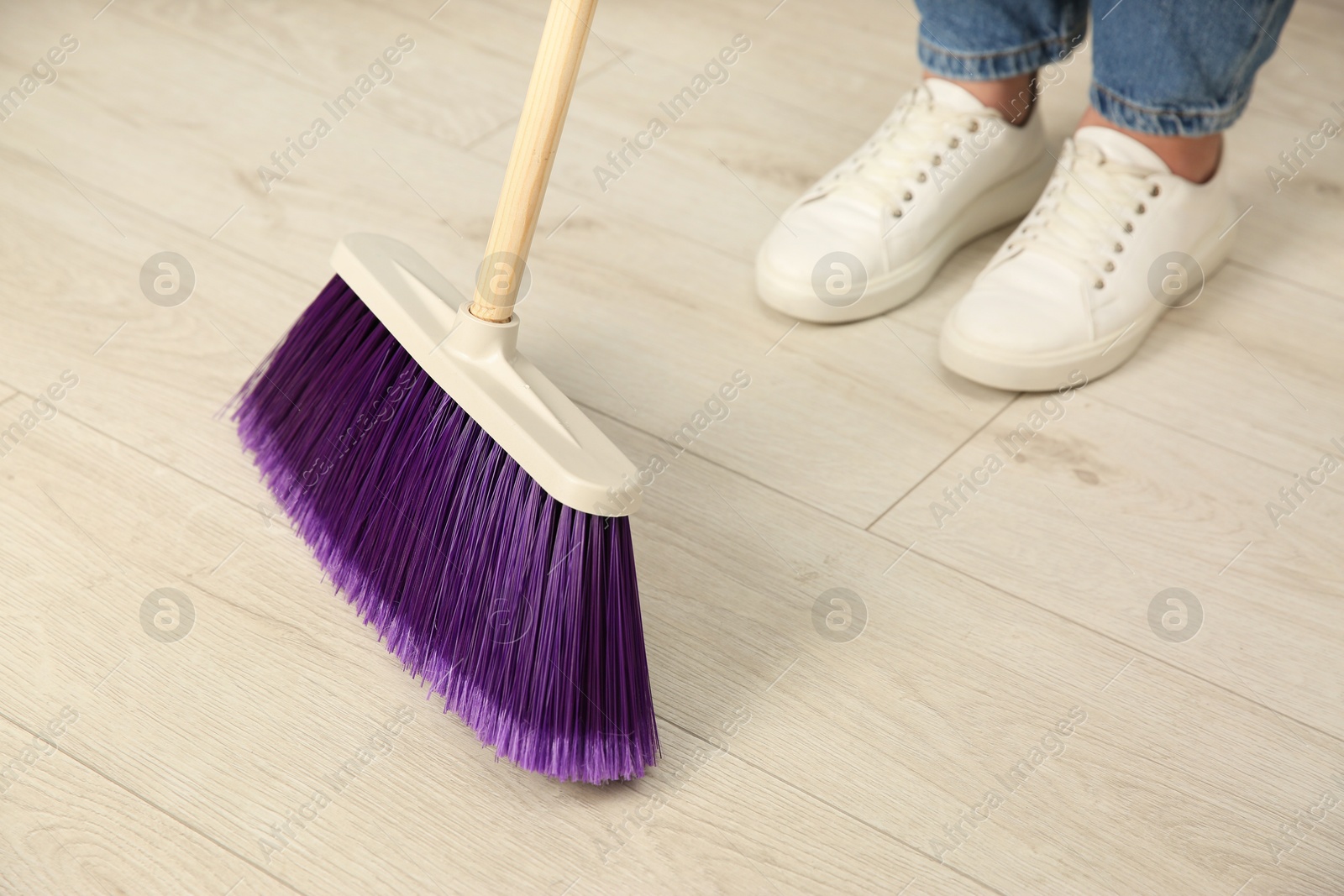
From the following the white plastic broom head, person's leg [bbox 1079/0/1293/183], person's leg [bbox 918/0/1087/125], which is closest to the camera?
the white plastic broom head

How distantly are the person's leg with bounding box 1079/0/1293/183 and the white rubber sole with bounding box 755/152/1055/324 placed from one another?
0.12 metres

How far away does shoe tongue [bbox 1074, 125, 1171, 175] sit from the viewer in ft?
3.12

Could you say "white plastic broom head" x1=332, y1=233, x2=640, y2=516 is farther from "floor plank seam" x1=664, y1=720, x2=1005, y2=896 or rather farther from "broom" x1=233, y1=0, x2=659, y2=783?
"floor plank seam" x1=664, y1=720, x2=1005, y2=896

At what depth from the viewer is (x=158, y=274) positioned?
3.14ft

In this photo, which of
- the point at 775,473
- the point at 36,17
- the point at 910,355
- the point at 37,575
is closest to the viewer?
→ the point at 37,575

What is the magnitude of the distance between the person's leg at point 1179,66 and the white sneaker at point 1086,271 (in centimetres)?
2

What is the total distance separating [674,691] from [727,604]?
75 mm

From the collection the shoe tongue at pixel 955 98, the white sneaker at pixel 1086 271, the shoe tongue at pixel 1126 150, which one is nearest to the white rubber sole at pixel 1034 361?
the white sneaker at pixel 1086 271

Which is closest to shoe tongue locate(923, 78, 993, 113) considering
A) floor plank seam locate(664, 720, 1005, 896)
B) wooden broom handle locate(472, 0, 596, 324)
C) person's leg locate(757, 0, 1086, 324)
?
person's leg locate(757, 0, 1086, 324)

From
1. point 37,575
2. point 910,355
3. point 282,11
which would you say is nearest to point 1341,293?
point 910,355

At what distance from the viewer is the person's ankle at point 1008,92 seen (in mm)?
1015

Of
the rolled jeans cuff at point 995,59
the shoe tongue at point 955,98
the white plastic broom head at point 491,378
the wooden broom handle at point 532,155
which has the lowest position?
the shoe tongue at point 955,98

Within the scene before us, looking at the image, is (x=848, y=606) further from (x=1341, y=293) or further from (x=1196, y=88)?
(x=1341, y=293)

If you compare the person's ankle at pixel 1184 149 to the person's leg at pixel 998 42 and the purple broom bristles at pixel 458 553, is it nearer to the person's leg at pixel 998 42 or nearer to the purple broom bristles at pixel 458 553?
the person's leg at pixel 998 42
